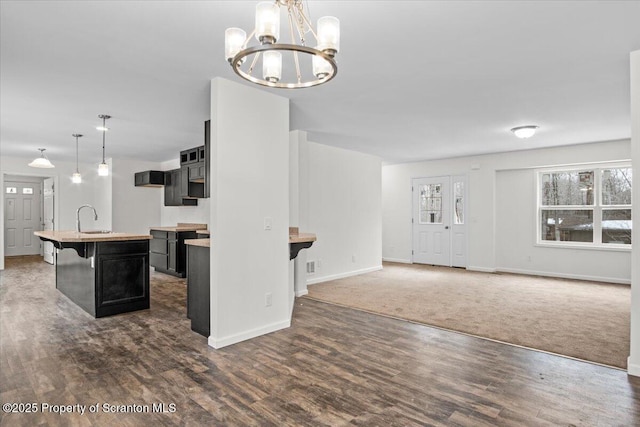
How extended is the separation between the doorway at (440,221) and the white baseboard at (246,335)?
5.43 metres

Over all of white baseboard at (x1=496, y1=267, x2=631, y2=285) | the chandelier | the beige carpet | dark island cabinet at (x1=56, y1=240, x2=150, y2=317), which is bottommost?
the beige carpet

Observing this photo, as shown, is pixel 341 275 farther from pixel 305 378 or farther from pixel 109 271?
pixel 305 378

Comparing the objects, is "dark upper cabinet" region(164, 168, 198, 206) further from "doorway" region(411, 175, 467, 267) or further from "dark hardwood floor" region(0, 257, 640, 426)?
"doorway" region(411, 175, 467, 267)

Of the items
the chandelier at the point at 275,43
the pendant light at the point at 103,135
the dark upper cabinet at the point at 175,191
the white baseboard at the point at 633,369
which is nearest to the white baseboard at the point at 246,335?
the chandelier at the point at 275,43

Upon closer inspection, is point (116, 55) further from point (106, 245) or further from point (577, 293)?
point (577, 293)

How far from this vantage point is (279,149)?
380 cm

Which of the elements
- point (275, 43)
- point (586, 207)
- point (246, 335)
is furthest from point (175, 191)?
point (586, 207)

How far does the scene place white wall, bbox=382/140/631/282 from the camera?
21.1ft

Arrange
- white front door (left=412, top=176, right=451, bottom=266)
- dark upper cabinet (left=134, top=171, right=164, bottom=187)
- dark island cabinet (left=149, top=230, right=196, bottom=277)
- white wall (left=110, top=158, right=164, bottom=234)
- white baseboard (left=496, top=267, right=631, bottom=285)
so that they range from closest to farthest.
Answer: white baseboard (left=496, top=267, right=631, bottom=285), dark island cabinet (left=149, top=230, right=196, bottom=277), dark upper cabinet (left=134, top=171, right=164, bottom=187), white wall (left=110, top=158, right=164, bottom=234), white front door (left=412, top=176, right=451, bottom=266)

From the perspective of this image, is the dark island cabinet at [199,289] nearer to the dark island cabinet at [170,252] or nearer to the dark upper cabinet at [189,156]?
the dark upper cabinet at [189,156]

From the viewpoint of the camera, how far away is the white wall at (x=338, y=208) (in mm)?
5939

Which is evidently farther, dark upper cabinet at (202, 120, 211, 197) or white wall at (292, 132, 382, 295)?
white wall at (292, 132, 382, 295)

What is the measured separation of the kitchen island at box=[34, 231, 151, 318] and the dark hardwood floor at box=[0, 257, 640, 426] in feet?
1.25

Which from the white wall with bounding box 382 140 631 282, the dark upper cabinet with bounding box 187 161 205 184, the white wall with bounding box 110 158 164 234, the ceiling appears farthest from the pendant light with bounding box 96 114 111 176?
the white wall with bounding box 382 140 631 282
